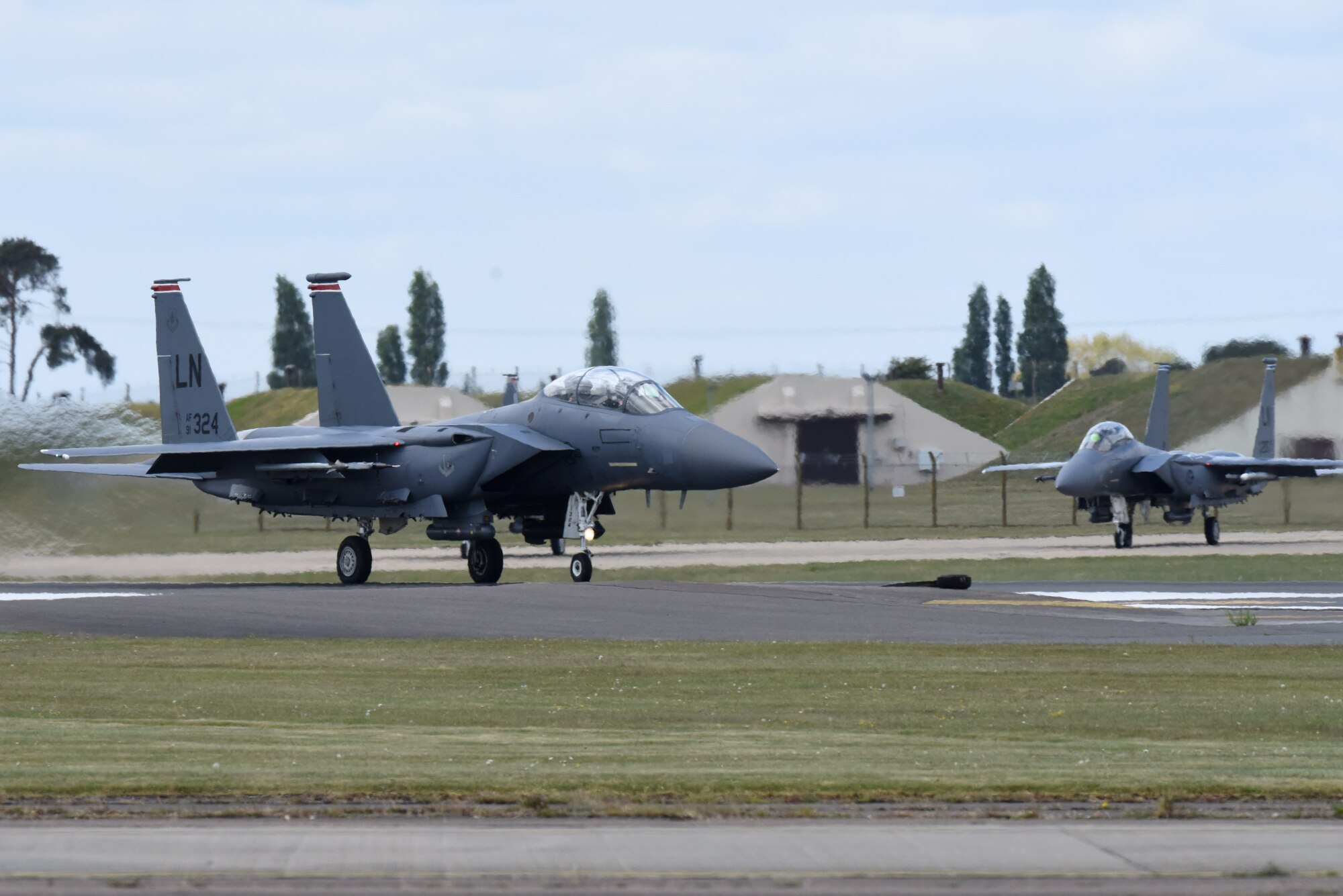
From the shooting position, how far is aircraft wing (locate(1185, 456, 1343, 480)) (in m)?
49.3

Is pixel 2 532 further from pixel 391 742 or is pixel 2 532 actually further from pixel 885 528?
pixel 885 528

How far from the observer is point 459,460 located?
95.8ft

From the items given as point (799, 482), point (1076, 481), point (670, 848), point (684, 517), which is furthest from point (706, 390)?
point (670, 848)

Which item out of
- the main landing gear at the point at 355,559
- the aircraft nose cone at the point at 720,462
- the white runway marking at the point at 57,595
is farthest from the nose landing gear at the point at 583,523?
the white runway marking at the point at 57,595

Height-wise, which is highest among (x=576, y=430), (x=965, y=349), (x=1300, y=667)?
(x=965, y=349)

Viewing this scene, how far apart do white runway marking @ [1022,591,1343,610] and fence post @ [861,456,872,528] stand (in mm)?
20780

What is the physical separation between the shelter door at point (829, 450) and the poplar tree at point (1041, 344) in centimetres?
5105

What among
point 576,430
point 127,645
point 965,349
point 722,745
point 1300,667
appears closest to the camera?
point 722,745

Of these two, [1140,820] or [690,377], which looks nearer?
[1140,820]

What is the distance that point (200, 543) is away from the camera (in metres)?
33.6

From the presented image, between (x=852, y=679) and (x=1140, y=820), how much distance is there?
814 centimetres

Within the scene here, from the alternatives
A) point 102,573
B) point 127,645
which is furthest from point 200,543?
point 127,645

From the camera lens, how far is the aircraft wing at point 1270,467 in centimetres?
4934

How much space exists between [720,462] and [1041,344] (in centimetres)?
8407
